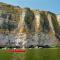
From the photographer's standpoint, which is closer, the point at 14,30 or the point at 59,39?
the point at 14,30

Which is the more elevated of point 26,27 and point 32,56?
point 26,27

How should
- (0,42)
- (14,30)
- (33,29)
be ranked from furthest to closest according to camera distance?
(33,29), (14,30), (0,42)

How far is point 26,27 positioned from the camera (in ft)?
504

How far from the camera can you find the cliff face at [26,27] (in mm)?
145375

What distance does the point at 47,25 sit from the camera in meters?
167

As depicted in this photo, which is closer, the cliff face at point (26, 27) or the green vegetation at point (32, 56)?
the green vegetation at point (32, 56)

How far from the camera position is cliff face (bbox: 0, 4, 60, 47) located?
145 meters

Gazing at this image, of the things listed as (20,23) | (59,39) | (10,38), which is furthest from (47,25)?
(10,38)

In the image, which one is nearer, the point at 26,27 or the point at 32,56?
the point at 32,56

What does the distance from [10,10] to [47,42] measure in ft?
88.9

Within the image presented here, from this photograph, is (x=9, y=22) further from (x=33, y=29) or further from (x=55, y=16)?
(x=55, y=16)

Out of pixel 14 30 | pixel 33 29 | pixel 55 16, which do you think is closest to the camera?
pixel 14 30

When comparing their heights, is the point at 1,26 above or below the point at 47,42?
above

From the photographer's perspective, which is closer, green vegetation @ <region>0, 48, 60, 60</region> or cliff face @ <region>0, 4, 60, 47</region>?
green vegetation @ <region>0, 48, 60, 60</region>
